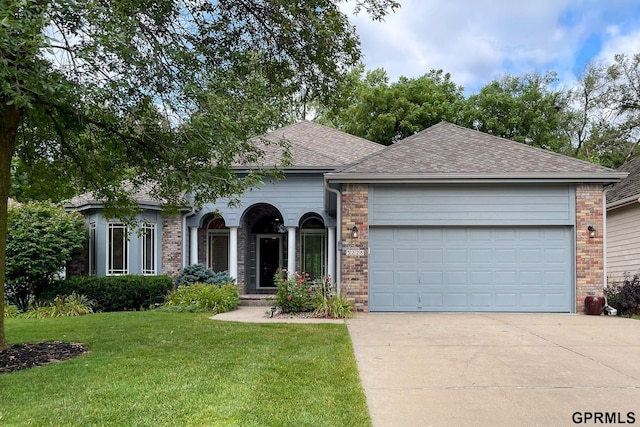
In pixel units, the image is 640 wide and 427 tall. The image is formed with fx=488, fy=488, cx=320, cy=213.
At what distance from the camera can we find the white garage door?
1131 centimetres

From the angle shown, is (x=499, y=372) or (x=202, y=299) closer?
(x=499, y=372)

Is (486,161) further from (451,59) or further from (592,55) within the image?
(592,55)

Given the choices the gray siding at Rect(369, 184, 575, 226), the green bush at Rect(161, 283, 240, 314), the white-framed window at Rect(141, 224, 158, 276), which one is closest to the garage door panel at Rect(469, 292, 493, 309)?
the gray siding at Rect(369, 184, 575, 226)

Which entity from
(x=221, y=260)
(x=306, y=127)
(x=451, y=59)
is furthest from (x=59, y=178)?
(x=451, y=59)

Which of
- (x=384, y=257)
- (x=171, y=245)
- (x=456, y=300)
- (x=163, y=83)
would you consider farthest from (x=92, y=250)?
(x=456, y=300)

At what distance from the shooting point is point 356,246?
1123cm

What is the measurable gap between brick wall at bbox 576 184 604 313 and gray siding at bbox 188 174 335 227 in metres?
6.65

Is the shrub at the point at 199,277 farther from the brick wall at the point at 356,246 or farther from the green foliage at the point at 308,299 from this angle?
the brick wall at the point at 356,246

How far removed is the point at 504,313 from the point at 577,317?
1.49 m

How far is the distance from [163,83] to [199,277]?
8268 millimetres

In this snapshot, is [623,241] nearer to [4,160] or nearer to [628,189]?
[628,189]

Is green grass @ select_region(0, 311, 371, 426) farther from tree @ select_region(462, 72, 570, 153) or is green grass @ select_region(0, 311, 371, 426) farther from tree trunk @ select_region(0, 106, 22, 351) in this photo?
tree @ select_region(462, 72, 570, 153)

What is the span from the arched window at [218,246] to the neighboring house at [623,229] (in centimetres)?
1176

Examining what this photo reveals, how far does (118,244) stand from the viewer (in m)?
13.9
